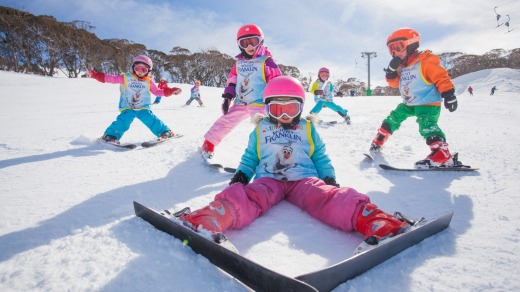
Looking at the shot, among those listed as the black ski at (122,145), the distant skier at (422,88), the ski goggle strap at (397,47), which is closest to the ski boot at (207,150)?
the black ski at (122,145)

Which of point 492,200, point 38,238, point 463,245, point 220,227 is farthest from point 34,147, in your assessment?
point 492,200

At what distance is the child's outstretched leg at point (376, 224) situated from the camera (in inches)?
57.1

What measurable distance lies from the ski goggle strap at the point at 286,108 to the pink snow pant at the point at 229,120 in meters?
1.15

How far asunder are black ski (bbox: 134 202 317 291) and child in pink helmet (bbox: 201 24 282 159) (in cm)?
206

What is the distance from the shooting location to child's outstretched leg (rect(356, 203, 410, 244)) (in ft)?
4.76

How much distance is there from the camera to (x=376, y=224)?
1532mm

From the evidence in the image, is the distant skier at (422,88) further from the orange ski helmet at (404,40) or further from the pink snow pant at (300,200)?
the pink snow pant at (300,200)

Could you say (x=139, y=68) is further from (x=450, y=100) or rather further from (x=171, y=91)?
(x=450, y=100)

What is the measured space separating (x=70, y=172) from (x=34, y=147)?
160 cm

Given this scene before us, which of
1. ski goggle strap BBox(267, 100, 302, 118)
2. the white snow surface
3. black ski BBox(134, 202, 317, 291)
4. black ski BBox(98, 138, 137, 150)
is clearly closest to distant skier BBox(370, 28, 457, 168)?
the white snow surface

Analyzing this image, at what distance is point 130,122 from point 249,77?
226cm

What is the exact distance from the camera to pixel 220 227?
1.59m

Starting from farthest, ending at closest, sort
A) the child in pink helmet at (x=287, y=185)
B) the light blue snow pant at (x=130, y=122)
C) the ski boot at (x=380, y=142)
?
the light blue snow pant at (x=130, y=122) → the ski boot at (x=380, y=142) → the child in pink helmet at (x=287, y=185)

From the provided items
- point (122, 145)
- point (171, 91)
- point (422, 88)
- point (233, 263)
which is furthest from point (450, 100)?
point (122, 145)
